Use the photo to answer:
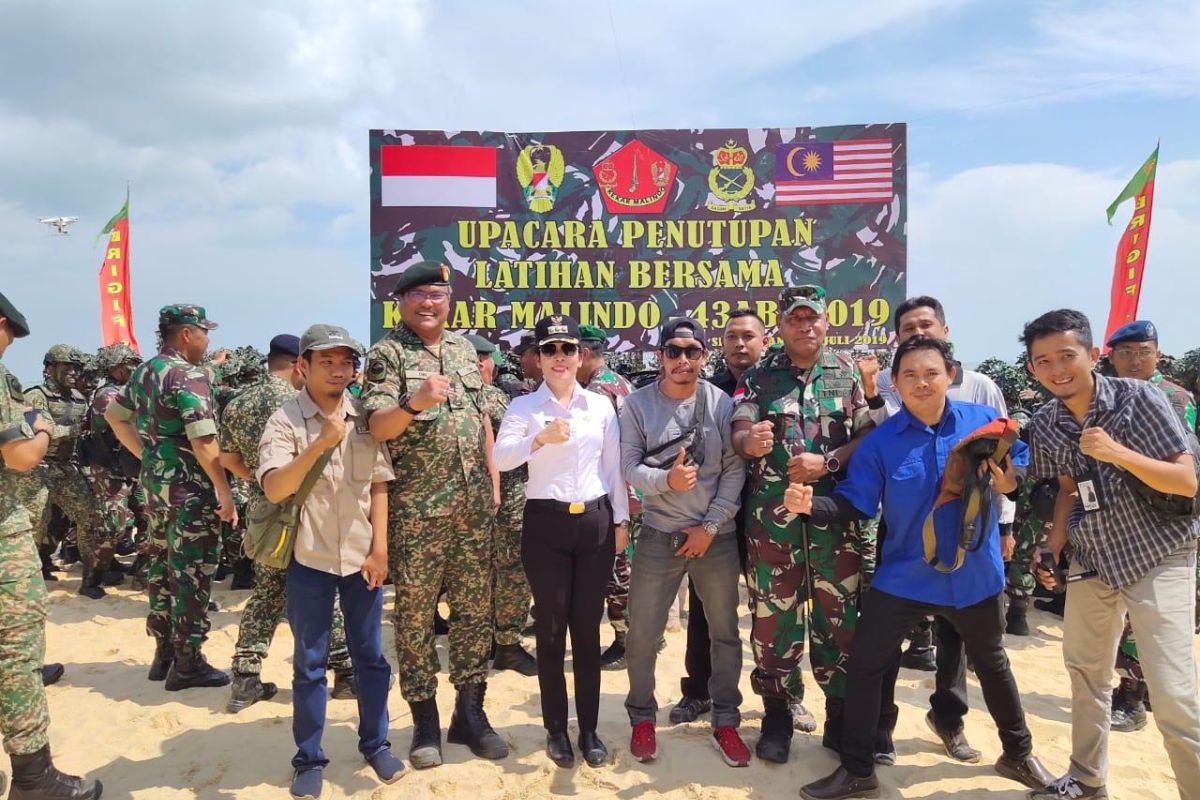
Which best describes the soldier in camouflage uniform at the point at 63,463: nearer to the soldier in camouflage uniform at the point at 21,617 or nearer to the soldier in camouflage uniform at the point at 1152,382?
the soldier in camouflage uniform at the point at 21,617

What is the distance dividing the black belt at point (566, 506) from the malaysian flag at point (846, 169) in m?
10.1

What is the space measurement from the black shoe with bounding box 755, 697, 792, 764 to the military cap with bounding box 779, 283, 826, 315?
204cm

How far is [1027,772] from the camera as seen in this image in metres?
3.34

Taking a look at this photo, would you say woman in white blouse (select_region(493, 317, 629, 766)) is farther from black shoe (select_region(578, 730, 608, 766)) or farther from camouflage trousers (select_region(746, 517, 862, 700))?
camouflage trousers (select_region(746, 517, 862, 700))

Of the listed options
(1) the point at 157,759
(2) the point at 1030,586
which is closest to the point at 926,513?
(2) the point at 1030,586

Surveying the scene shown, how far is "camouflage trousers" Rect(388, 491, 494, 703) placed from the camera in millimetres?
3531

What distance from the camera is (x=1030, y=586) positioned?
228 inches

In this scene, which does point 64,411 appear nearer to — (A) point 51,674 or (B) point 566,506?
(A) point 51,674

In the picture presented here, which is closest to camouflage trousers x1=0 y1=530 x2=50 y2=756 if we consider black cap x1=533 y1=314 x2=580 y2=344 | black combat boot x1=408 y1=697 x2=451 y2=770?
black combat boot x1=408 y1=697 x2=451 y2=770

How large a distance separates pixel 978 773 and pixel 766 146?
417 inches

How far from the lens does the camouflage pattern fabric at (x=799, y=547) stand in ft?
11.5

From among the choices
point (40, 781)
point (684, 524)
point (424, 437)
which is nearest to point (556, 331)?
point (424, 437)

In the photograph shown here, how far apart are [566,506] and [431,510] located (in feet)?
2.24

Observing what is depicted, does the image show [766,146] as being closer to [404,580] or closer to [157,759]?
[404,580]
